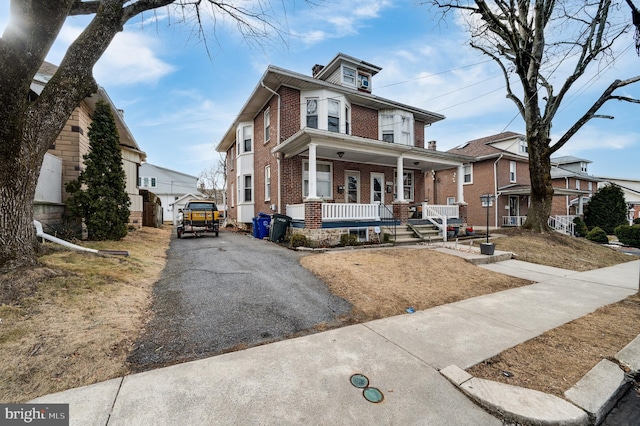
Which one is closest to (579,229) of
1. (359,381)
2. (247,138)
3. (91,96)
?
(247,138)

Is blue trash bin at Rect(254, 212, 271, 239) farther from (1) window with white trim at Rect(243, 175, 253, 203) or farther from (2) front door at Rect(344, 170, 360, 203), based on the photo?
(2) front door at Rect(344, 170, 360, 203)

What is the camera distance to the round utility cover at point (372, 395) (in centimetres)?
217

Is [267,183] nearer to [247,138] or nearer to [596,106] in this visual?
[247,138]

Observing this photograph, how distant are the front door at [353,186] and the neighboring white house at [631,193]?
3628cm

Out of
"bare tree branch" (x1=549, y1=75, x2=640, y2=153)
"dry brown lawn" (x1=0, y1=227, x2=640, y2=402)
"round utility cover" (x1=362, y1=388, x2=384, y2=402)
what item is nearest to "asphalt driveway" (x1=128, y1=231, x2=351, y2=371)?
"dry brown lawn" (x1=0, y1=227, x2=640, y2=402)

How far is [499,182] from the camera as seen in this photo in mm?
21391

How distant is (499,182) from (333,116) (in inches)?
662

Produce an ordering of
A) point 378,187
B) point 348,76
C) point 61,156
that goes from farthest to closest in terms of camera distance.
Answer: point 348,76 < point 378,187 < point 61,156

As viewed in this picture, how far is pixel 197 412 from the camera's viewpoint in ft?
6.42

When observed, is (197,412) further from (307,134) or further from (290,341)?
(307,134)

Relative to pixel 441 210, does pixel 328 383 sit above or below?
below

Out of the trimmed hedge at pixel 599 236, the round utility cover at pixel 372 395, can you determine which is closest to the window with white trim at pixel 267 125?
the round utility cover at pixel 372 395

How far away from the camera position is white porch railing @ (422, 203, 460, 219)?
502 inches

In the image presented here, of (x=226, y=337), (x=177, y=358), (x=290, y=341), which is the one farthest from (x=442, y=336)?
(x=177, y=358)
